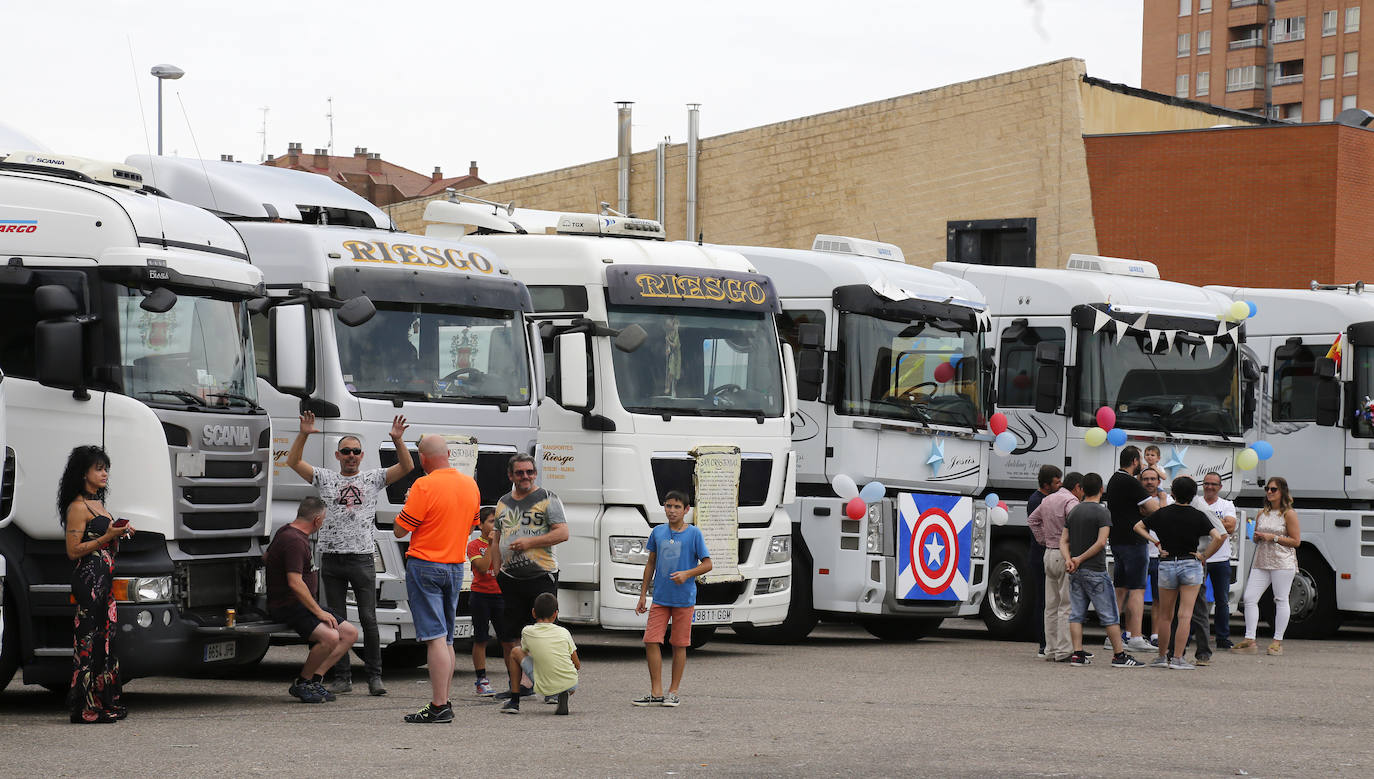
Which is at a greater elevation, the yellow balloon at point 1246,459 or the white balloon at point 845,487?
the yellow balloon at point 1246,459

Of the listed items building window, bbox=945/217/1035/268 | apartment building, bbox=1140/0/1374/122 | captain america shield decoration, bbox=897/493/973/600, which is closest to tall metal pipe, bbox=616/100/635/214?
building window, bbox=945/217/1035/268

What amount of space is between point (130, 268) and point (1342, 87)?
80863 mm

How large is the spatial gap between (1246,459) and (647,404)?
6.91 m

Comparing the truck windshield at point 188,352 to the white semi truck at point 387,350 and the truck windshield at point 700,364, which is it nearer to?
the white semi truck at point 387,350

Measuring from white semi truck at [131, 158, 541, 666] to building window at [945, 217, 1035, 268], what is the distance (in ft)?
67.7

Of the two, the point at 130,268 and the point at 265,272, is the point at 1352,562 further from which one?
the point at 130,268

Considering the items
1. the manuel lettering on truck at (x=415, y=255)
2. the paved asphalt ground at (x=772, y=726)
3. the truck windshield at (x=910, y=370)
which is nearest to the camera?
the paved asphalt ground at (x=772, y=726)

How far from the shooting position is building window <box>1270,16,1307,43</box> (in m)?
85.9

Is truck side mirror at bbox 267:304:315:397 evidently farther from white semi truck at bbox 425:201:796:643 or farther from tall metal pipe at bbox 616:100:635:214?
tall metal pipe at bbox 616:100:635:214

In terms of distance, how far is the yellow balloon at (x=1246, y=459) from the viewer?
746 inches

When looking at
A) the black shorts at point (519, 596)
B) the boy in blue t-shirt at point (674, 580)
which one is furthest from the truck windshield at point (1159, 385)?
the black shorts at point (519, 596)

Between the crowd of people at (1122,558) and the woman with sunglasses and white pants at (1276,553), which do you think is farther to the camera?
the woman with sunglasses and white pants at (1276,553)

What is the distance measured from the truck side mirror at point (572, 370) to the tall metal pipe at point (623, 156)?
912 inches

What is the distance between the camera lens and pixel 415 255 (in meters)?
14.1
